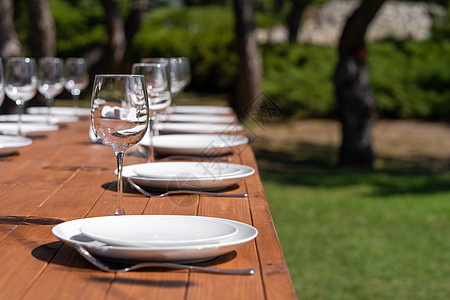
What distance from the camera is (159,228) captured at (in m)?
1.44

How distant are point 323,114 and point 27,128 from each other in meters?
10.4

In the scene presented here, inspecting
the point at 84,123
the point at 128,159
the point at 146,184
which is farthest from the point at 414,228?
the point at 146,184

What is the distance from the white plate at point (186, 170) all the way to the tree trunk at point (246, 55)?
9.42 metres

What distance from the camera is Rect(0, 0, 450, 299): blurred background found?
16.9 ft

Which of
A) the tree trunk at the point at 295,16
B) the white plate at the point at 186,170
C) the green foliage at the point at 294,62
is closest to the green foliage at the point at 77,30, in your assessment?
the green foliage at the point at 294,62

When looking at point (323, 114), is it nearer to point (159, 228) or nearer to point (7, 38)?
point (7, 38)

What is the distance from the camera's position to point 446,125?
1288 centimetres

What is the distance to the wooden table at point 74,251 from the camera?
1.14 m

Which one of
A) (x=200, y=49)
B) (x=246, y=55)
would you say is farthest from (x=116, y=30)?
(x=200, y=49)

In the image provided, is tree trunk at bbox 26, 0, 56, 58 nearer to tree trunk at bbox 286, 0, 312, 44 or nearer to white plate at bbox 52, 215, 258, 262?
white plate at bbox 52, 215, 258, 262

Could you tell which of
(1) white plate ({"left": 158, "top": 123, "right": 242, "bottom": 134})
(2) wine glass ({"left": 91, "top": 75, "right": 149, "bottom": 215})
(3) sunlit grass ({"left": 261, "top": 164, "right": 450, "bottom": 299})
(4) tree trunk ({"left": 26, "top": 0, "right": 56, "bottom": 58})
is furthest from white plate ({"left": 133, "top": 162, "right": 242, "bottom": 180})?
(4) tree trunk ({"left": 26, "top": 0, "right": 56, "bottom": 58})

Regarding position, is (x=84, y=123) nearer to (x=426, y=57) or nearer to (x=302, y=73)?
(x=302, y=73)

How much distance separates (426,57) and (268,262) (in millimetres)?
13548

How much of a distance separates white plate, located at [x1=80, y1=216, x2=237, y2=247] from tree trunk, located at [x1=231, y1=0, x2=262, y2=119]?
Answer: 1020 cm
